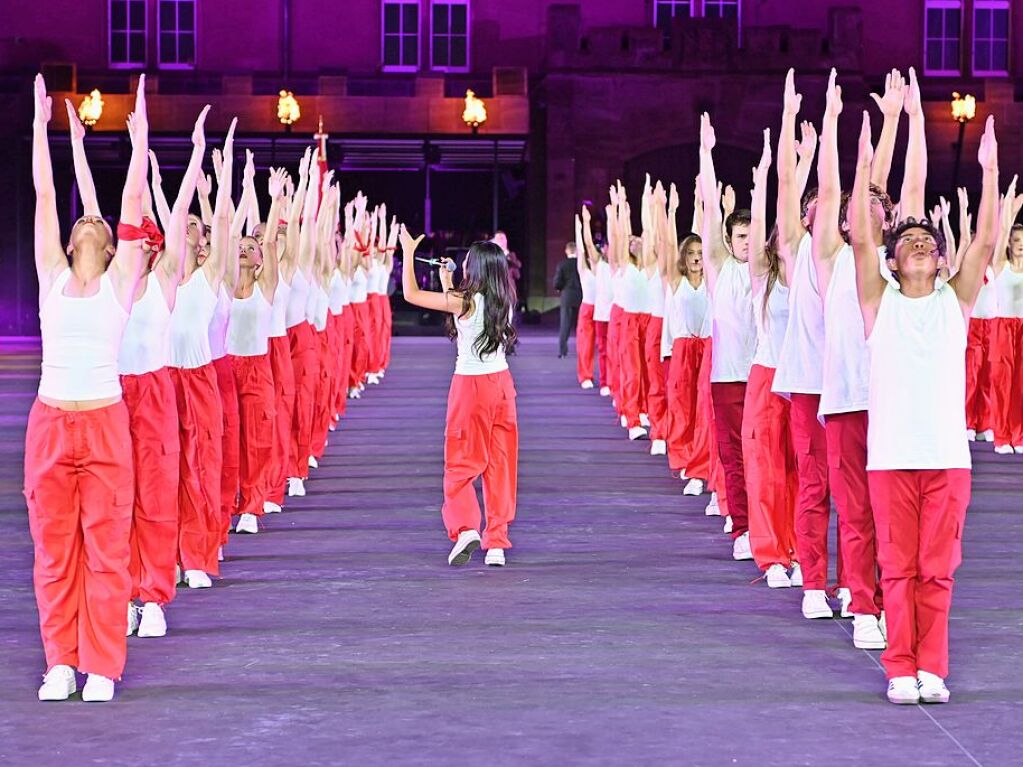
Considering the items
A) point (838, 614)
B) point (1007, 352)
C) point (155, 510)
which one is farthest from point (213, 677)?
point (1007, 352)

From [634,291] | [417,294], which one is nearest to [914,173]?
[417,294]

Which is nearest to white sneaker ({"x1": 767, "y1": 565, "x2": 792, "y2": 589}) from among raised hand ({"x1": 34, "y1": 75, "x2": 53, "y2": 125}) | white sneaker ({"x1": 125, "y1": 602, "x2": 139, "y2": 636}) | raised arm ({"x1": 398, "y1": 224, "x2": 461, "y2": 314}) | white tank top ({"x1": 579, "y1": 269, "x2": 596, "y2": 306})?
→ raised arm ({"x1": 398, "y1": 224, "x2": 461, "y2": 314})

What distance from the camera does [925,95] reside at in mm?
45062

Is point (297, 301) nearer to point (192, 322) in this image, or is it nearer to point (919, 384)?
point (192, 322)

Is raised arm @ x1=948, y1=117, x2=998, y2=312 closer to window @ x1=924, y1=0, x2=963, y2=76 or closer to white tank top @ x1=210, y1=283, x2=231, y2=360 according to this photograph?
white tank top @ x1=210, y1=283, x2=231, y2=360

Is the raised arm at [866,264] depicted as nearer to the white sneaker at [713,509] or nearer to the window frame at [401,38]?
the white sneaker at [713,509]

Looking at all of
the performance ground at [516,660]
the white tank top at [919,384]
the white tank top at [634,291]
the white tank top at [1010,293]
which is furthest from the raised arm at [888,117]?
the white tank top at [634,291]

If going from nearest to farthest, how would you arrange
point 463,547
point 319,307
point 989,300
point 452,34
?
point 463,547 < point 319,307 < point 989,300 < point 452,34

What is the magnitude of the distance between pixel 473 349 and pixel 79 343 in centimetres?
372

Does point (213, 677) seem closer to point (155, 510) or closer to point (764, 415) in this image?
point (155, 510)

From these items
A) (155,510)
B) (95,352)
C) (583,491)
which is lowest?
(583,491)

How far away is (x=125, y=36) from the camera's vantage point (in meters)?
46.5

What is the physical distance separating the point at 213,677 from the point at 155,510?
43.5 inches

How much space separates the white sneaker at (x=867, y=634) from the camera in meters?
8.24
